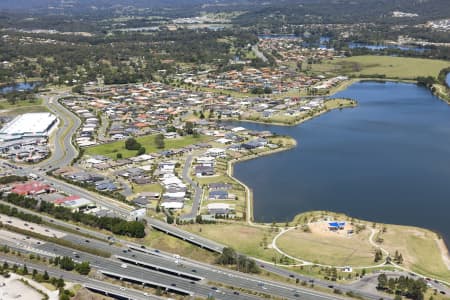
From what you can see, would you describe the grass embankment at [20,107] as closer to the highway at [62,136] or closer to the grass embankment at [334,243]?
the highway at [62,136]

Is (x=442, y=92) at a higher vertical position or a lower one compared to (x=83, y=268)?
higher

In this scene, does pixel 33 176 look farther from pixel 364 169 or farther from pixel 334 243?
pixel 364 169

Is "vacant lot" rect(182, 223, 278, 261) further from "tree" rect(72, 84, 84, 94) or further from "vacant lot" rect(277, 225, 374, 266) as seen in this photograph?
"tree" rect(72, 84, 84, 94)

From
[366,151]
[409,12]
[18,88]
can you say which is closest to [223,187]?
[366,151]

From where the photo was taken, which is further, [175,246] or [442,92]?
[442,92]

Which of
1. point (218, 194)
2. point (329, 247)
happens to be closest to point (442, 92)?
point (218, 194)
